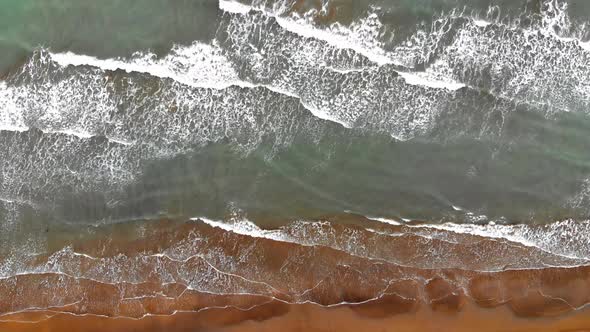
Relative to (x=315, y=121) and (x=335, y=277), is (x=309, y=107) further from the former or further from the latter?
(x=335, y=277)

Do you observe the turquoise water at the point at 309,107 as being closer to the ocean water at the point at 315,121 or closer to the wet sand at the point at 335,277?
the ocean water at the point at 315,121

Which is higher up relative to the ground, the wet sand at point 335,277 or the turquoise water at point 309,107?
the turquoise water at point 309,107

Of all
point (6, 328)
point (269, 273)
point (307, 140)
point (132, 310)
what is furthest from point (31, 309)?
point (307, 140)

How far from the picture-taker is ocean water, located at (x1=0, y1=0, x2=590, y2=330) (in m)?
6.64

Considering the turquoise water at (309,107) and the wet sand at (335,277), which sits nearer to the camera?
the turquoise water at (309,107)

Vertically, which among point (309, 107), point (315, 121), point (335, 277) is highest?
point (309, 107)

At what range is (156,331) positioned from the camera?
22.7 ft

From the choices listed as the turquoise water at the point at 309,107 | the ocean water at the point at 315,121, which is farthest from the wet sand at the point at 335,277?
the turquoise water at the point at 309,107

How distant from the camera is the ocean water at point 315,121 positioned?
6.64 m

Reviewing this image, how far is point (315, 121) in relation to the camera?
6.78 m

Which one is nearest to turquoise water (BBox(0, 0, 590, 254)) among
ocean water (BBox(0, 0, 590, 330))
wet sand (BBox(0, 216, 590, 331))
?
ocean water (BBox(0, 0, 590, 330))

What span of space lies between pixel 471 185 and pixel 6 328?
717 centimetres

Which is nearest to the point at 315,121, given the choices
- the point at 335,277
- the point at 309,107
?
the point at 309,107

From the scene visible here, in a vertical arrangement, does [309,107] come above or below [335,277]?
above
